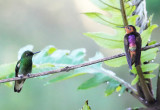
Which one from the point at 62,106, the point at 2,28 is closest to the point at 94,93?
the point at 62,106

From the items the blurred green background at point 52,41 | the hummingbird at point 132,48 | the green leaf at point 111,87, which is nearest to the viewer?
the hummingbird at point 132,48

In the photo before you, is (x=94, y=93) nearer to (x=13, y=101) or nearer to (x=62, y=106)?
(x=62, y=106)

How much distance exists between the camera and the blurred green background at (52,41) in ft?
8.52

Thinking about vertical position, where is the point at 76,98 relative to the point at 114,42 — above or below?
below

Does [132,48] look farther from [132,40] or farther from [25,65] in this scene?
[25,65]

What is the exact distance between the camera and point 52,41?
3.65m

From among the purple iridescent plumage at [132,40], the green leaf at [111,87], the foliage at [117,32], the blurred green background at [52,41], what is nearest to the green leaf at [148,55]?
the foliage at [117,32]

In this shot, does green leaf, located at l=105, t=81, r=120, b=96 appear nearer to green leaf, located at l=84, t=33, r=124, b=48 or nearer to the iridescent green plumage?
green leaf, located at l=84, t=33, r=124, b=48

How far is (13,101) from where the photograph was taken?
284 centimetres

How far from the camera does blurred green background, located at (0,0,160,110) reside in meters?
2.60

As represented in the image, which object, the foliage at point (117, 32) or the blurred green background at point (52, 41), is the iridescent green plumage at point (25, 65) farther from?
the blurred green background at point (52, 41)

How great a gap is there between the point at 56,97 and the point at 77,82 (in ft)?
1.03

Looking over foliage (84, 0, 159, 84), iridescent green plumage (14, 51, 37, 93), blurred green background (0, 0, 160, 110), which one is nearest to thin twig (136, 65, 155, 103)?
foliage (84, 0, 159, 84)

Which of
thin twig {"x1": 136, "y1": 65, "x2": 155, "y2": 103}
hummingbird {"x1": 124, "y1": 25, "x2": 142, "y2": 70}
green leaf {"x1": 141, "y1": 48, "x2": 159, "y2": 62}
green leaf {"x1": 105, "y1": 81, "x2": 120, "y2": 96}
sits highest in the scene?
hummingbird {"x1": 124, "y1": 25, "x2": 142, "y2": 70}
